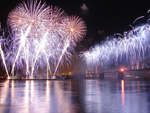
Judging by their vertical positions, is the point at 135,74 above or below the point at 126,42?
below

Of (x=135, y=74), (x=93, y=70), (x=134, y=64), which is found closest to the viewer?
(x=134, y=64)

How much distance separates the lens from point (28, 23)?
3906 centimetres

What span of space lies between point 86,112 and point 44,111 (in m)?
1.66

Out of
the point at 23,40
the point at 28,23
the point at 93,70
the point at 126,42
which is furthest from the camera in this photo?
the point at 93,70

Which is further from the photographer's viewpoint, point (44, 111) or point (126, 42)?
point (126, 42)

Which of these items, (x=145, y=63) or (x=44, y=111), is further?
(x=145, y=63)

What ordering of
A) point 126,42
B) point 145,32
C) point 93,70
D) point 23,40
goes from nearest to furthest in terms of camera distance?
1. point 23,40
2. point 145,32
3. point 126,42
4. point 93,70

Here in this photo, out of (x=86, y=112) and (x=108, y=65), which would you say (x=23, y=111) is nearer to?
(x=86, y=112)

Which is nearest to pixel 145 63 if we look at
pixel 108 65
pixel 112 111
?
pixel 108 65

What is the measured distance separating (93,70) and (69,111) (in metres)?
87.9

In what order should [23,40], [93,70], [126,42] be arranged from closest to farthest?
[23,40], [126,42], [93,70]

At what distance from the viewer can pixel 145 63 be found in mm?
94125

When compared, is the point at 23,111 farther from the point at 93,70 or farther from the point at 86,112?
the point at 93,70

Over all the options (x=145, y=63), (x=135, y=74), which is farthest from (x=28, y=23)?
(x=135, y=74)
